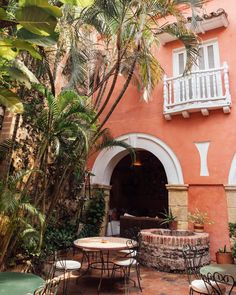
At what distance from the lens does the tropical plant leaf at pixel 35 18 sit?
7.35ft

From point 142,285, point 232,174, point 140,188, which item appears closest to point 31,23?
point 142,285

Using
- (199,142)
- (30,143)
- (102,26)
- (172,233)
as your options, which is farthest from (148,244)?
(102,26)

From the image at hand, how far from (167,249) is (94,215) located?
132 inches

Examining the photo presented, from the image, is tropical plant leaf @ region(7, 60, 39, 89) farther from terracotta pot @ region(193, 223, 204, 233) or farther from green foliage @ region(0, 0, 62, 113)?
terracotta pot @ region(193, 223, 204, 233)

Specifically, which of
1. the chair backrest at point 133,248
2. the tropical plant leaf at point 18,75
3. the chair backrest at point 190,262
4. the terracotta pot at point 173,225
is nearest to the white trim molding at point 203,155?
the terracotta pot at point 173,225

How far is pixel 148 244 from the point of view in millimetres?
6770

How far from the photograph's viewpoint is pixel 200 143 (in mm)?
8188

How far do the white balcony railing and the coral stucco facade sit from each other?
7.6 inches

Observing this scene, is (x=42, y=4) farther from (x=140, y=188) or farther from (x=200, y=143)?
(x=140, y=188)

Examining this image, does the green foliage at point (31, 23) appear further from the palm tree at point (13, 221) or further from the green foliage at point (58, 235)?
the green foliage at point (58, 235)

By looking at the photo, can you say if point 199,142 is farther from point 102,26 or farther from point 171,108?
point 102,26

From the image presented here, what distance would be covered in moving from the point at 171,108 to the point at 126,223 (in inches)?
173

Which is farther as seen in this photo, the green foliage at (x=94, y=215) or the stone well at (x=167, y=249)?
the green foliage at (x=94, y=215)

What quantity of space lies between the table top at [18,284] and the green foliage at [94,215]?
5.42 metres
